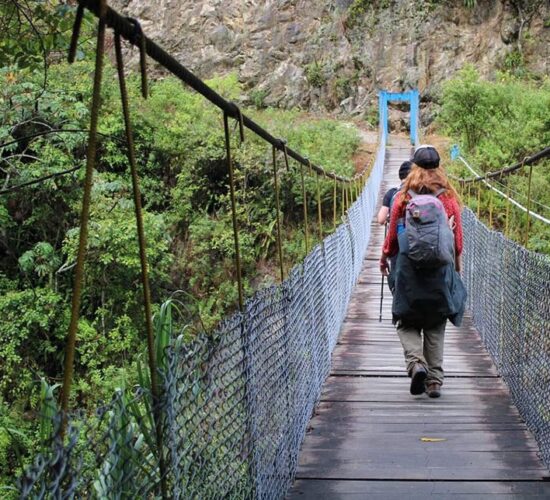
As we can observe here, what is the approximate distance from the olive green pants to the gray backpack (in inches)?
14.8

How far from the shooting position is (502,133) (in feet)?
44.1

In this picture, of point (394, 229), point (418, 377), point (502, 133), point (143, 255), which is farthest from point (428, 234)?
point (502, 133)

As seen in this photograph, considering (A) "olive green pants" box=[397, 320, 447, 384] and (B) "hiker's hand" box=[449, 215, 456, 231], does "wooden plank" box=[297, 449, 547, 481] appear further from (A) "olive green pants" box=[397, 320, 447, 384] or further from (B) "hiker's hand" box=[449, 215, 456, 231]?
(B) "hiker's hand" box=[449, 215, 456, 231]

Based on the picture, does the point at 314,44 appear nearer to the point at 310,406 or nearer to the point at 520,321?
the point at 520,321

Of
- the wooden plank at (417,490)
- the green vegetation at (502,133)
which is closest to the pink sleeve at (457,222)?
the wooden plank at (417,490)

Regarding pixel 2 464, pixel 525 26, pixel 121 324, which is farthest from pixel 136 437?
pixel 525 26

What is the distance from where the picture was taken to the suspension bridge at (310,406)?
1.17 meters

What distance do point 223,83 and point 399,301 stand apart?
53.0 feet

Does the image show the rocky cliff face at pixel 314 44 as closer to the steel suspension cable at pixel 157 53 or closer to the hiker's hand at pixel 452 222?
the hiker's hand at pixel 452 222

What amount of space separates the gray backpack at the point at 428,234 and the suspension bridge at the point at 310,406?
0.34 m

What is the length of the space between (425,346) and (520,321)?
17.2 inches

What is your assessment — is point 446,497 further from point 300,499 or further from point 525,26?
point 525,26

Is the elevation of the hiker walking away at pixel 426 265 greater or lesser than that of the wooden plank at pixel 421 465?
greater

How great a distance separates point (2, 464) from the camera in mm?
6473
